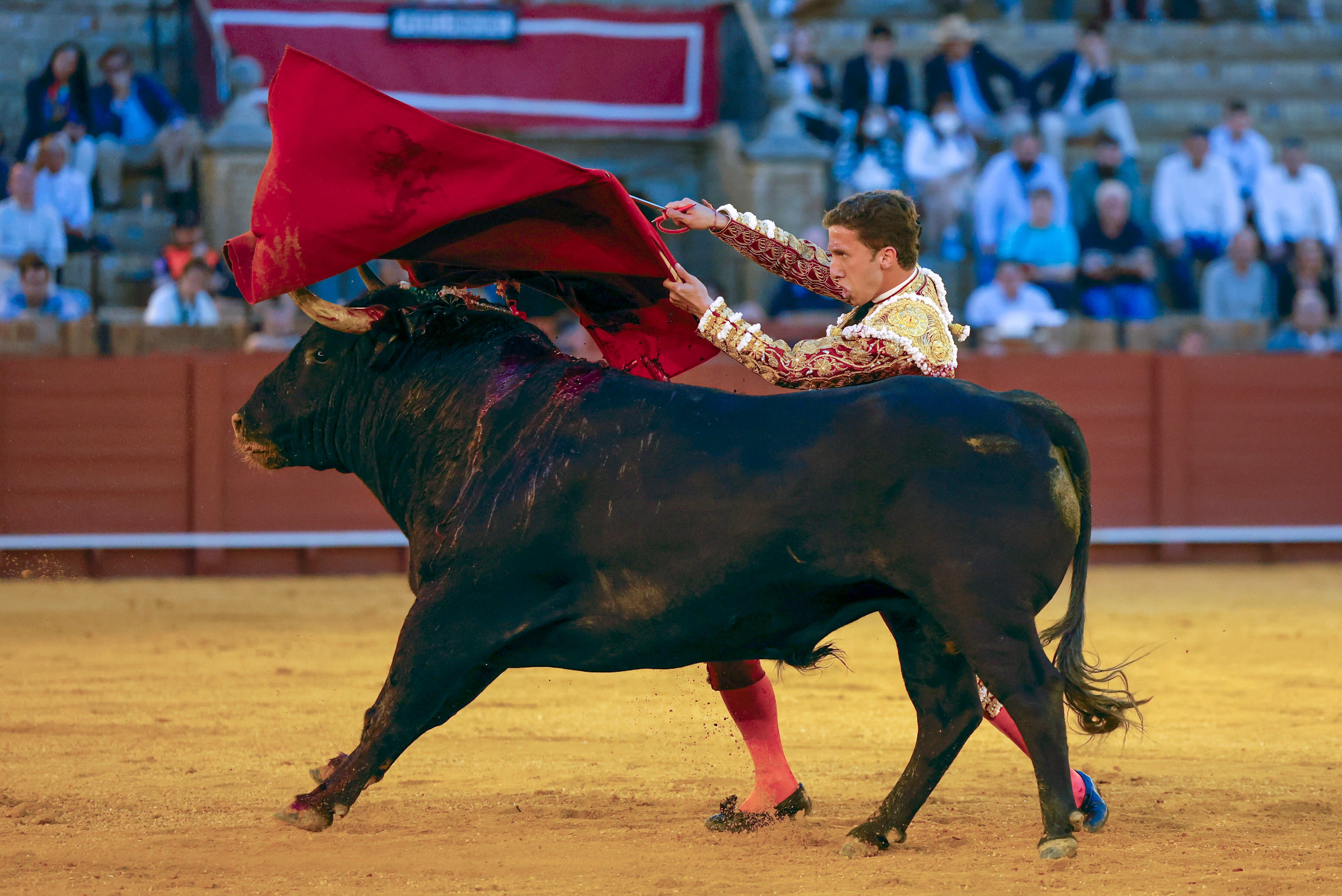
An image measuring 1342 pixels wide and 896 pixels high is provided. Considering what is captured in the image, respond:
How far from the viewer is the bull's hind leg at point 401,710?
2.97 meters

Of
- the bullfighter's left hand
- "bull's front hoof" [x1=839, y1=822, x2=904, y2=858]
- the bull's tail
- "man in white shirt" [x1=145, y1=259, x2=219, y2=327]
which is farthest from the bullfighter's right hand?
"man in white shirt" [x1=145, y1=259, x2=219, y2=327]

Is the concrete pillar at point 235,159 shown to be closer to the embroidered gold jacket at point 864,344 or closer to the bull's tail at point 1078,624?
the embroidered gold jacket at point 864,344

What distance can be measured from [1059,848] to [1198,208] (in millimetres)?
7976

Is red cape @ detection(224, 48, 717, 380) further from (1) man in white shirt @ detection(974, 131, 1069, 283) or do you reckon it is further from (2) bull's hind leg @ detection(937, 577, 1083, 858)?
(1) man in white shirt @ detection(974, 131, 1069, 283)

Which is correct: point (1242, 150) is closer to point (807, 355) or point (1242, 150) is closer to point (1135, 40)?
point (1135, 40)

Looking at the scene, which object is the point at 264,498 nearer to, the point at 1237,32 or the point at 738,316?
the point at 738,316

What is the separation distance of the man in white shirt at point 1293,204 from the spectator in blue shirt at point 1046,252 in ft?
5.48

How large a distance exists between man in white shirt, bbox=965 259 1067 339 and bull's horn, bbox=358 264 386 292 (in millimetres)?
6068

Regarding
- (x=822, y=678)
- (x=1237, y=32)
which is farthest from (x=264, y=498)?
(x=1237, y=32)

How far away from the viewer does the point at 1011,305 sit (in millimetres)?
9031

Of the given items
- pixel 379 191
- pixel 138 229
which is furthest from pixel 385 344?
pixel 138 229

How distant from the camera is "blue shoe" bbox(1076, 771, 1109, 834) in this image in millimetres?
A: 3184

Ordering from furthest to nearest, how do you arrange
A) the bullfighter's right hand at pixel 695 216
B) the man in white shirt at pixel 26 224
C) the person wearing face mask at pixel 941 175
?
the person wearing face mask at pixel 941 175
the man in white shirt at pixel 26 224
the bullfighter's right hand at pixel 695 216

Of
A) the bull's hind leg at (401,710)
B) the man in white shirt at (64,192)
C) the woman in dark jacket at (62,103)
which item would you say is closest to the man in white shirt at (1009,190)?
the man in white shirt at (64,192)
